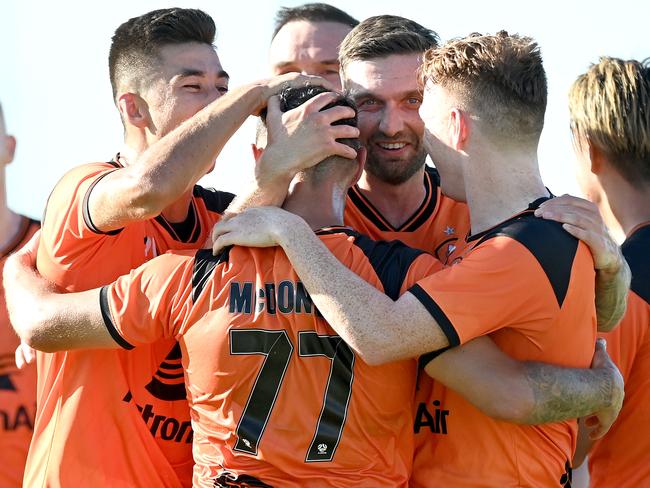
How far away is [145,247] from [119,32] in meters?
1.63

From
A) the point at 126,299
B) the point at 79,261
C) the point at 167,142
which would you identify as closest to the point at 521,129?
the point at 167,142

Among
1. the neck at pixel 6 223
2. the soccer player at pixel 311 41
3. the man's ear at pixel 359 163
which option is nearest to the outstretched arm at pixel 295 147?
the man's ear at pixel 359 163

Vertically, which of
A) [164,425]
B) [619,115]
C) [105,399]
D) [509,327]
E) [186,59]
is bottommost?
[164,425]

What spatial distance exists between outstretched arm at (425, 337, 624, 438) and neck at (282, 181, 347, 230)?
2.62 ft

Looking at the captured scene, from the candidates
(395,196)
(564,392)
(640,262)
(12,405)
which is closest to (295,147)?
(395,196)

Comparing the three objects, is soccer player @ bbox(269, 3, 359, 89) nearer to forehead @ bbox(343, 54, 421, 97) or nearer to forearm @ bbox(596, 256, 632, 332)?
forehead @ bbox(343, 54, 421, 97)

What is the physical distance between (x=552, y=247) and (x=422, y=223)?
1.52 metres

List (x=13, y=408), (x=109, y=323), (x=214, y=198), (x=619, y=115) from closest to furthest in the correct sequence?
(x=109, y=323) < (x=619, y=115) < (x=214, y=198) < (x=13, y=408)

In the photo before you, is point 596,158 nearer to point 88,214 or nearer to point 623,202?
point 623,202

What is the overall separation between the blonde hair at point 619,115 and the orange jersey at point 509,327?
1165 mm

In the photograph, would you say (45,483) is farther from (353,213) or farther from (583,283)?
(583,283)

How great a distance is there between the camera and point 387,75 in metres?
5.37

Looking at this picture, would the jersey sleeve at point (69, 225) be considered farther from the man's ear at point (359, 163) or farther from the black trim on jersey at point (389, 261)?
the black trim on jersey at point (389, 261)

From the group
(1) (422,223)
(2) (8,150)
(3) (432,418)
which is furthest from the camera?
(2) (8,150)
